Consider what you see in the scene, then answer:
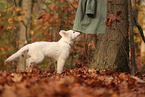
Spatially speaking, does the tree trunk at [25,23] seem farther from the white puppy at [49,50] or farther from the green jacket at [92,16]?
the green jacket at [92,16]

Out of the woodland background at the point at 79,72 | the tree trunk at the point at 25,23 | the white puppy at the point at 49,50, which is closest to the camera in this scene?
the woodland background at the point at 79,72

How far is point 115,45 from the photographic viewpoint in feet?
12.5

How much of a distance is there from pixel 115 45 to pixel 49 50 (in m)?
1.55

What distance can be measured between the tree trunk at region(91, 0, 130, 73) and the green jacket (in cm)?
25

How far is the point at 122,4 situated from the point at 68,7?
285 centimetres

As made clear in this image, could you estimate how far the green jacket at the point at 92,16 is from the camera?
363 centimetres

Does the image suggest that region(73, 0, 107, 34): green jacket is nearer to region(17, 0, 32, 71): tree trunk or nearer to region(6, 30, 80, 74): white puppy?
region(6, 30, 80, 74): white puppy

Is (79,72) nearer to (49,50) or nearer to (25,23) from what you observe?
(49,50)

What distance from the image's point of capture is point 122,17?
386cm

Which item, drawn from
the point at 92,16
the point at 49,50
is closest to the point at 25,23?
the point at 49,50

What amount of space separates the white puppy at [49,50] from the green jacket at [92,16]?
519mm

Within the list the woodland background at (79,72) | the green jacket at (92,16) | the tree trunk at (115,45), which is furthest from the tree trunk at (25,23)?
the tree trunk at (115,45)

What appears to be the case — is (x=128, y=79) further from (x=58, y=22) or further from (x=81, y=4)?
(x=58, y=22)

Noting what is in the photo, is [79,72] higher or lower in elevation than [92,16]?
lower
